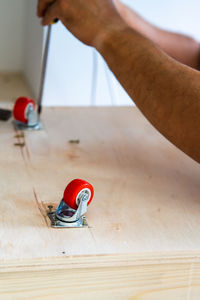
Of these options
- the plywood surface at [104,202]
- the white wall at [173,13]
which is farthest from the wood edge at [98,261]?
the white wall at [173,13]

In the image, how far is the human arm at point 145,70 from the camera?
665 mm

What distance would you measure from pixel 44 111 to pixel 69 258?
0.54m

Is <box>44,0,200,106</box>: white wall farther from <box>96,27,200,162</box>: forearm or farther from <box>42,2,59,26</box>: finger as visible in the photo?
<box>96,27,200,162</box>: forearm

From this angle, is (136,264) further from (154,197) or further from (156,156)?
(156,156)

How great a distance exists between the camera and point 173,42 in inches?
42.5

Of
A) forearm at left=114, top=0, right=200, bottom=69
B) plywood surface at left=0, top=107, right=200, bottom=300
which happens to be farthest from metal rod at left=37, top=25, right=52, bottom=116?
forearm at left=114, top=0, right=200, bottom=69

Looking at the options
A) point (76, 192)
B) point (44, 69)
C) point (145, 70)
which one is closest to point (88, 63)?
point (44, 69)

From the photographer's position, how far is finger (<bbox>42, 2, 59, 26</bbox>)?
2.81 feet

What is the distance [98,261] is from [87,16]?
45cm

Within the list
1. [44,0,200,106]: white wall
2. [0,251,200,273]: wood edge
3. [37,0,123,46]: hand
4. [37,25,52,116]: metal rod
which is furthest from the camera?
[44,0,200,106]: white wall

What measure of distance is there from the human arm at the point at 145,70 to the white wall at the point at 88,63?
20cm

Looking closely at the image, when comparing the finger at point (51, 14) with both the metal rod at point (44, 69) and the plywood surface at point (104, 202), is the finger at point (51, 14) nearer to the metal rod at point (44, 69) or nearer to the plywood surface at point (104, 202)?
the metal rod at point (44, 69)

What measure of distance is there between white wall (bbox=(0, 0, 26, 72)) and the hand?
1.13 feet

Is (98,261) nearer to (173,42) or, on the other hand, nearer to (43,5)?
(43,5)
